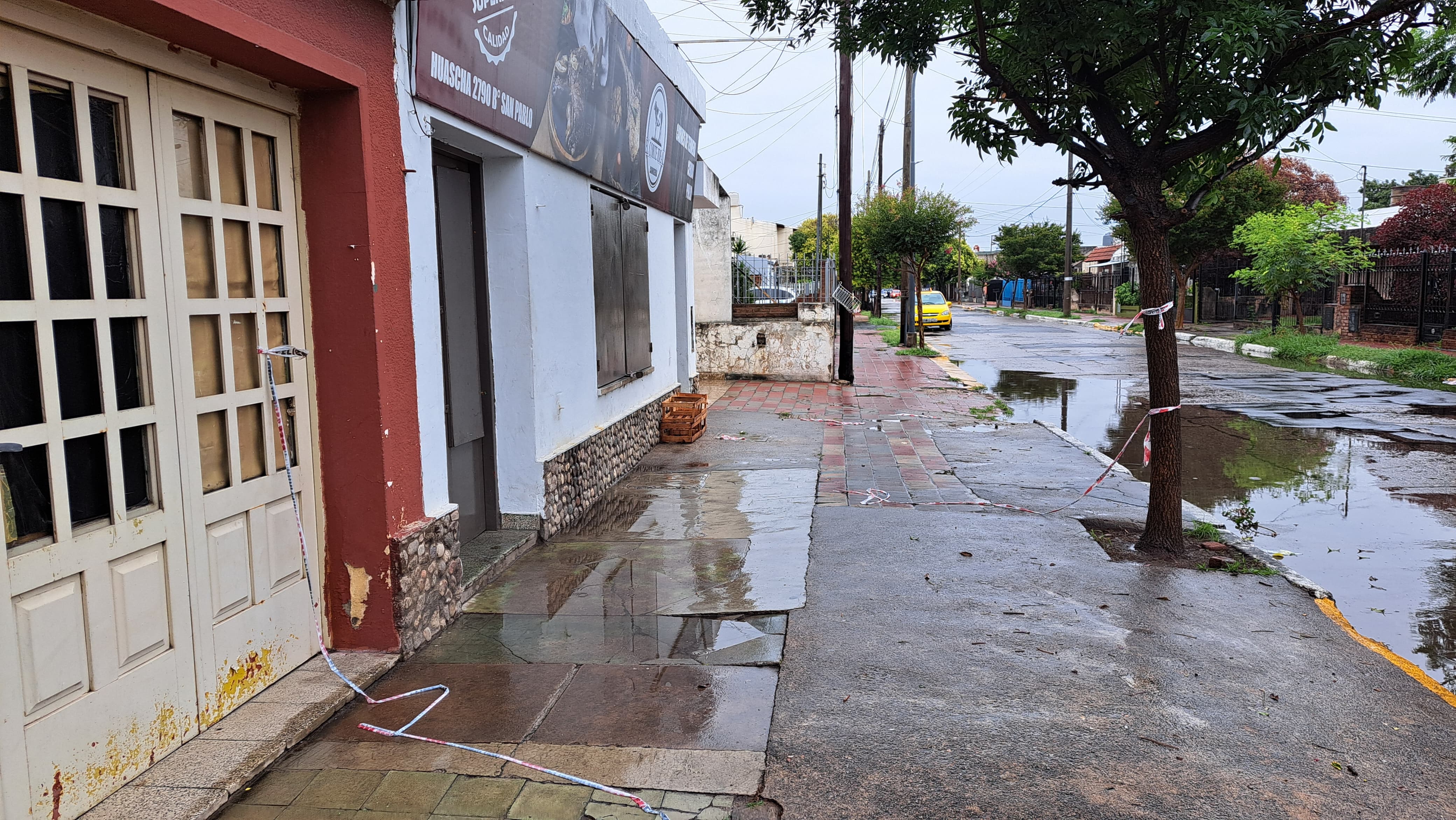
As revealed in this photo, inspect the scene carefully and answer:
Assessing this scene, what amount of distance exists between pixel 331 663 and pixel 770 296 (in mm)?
18424

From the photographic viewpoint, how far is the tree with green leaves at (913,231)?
24094mm

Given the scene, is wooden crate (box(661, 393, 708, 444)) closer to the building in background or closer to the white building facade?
the white building facade

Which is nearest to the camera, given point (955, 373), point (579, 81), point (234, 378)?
point (234, 378)

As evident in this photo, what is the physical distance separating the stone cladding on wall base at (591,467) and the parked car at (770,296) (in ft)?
32.1

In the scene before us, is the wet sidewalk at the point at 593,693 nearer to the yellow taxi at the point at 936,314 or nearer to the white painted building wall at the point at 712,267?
the white painted building wall at the point at 712,267

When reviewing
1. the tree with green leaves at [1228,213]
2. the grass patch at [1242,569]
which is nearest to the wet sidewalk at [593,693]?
the grass patch at [1242,569]

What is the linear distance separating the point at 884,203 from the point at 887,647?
2323 centimetres

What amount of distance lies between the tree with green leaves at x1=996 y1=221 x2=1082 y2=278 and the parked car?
1587 inches

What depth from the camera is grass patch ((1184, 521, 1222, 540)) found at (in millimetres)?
6723

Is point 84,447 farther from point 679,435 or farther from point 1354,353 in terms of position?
point 1354,353

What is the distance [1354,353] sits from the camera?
20547 millimetres

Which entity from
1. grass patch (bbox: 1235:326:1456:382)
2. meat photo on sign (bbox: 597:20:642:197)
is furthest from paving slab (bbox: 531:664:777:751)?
grass patch (bbox: 1235:326:1456:382)

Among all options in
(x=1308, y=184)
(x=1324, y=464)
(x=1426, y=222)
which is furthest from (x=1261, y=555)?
(x=1308, y=184)

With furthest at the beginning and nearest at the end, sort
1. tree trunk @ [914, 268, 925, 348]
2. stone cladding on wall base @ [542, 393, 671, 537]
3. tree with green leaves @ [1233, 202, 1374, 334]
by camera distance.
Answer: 1. tree trunk @ [914, 268, 925, 348]
2. tree with green leaves @ [1233, 202, 1374, 334]
3. stone cladding on wall base @ [542, 393, 671, 537]
